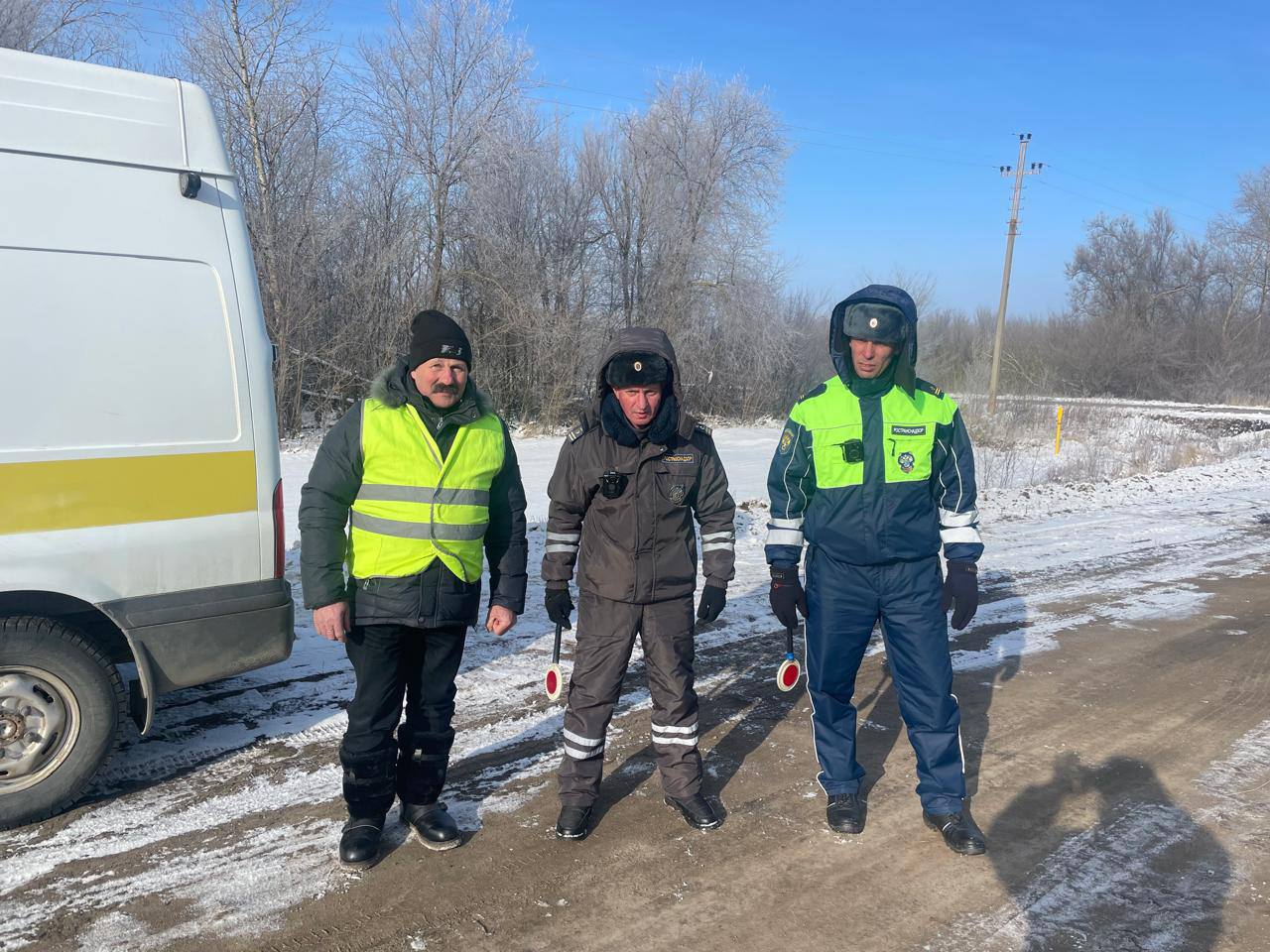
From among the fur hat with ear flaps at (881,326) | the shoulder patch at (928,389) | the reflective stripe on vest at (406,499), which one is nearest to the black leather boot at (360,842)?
the reflective stripe on vest at (406,499)

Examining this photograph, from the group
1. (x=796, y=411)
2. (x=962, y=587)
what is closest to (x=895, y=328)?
(x=796, y=411)

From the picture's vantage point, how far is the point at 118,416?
3398 mm

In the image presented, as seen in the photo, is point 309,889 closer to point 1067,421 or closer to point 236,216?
point 236,216

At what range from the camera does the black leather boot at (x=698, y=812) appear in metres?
3.47

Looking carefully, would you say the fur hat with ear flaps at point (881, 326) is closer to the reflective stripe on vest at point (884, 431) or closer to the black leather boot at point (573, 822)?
the reflective stripe on vest at point (884, 431)

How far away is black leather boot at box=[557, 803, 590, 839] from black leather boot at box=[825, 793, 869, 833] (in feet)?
3.17

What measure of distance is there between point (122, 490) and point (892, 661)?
3114 mm

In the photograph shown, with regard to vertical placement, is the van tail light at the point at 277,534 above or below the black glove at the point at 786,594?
above

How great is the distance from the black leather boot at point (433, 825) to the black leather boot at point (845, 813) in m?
1.45

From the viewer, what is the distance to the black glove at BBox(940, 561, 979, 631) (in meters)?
3.55

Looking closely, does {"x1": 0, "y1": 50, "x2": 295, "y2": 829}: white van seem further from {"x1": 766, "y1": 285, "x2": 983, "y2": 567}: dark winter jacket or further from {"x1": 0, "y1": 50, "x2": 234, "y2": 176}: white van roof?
{"x1": 766, "y1": 285, "x2": 983, "y2": 567}: dark winter jacket

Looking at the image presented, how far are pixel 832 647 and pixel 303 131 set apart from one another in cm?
1980

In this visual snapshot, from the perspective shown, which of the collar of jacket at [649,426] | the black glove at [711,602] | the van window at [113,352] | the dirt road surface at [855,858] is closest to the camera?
the dirt road surface at [855,858]

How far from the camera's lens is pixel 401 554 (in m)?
3.17
